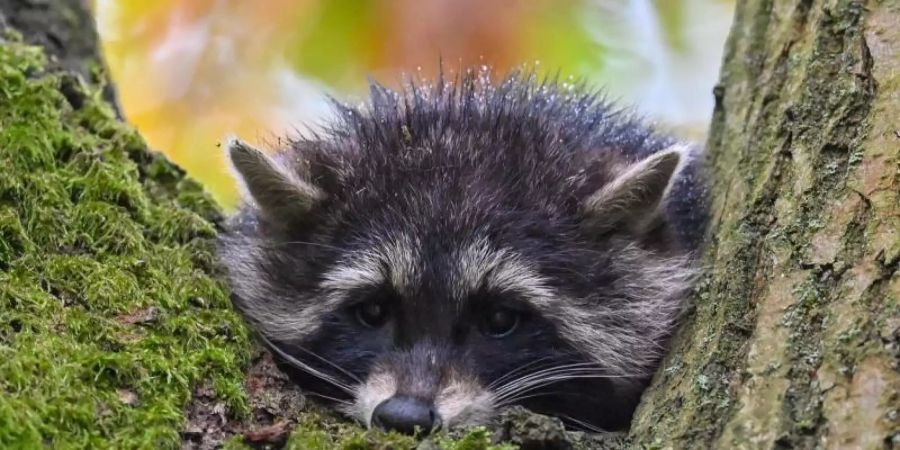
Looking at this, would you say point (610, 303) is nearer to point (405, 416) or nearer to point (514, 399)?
point (514, 399)

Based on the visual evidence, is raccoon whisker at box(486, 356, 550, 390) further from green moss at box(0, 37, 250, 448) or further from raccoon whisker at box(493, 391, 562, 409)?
green moss at box(0, 37, 250, 448)

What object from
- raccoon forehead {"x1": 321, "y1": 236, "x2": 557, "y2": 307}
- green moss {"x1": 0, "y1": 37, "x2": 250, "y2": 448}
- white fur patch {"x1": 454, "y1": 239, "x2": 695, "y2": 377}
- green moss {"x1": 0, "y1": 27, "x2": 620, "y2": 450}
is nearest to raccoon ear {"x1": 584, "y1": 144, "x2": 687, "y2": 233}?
white fur patch {"x1": 454, "y1": 239, "x2": 695, "y2": 377}

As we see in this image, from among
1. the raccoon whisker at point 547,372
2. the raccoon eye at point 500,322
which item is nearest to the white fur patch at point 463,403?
the raccoon whisker at point 547,372

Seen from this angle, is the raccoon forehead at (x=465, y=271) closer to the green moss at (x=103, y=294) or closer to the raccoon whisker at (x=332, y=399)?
the raccoon whisker at (x=332, y=399)

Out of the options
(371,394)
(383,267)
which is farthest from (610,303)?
(371,394)

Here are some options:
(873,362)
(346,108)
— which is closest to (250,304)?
(346,108)

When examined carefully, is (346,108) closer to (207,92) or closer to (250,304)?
(250,304)
